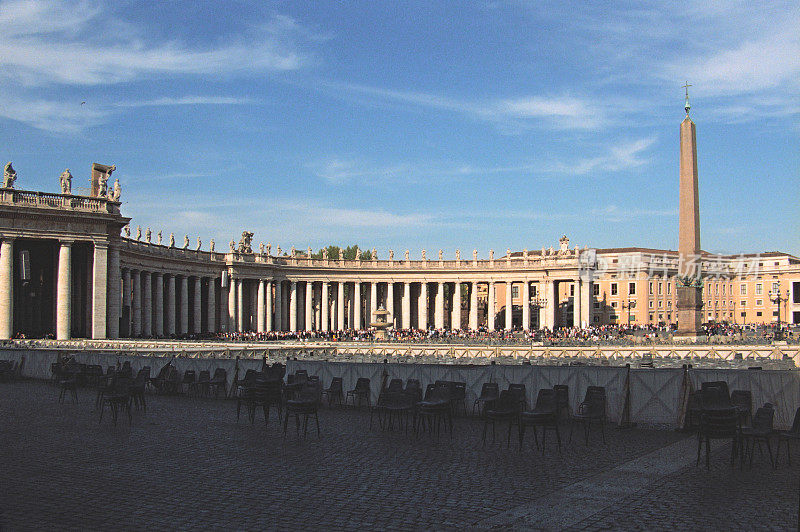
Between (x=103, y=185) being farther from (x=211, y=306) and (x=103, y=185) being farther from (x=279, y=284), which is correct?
(x=279, y=284)

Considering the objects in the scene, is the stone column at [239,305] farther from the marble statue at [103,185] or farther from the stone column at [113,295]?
the marble statue at [103,185]

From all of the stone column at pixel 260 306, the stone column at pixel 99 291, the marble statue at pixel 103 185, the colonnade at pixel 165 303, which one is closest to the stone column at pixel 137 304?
the colonnade at pixel 165 303

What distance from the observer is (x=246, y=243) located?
285ft

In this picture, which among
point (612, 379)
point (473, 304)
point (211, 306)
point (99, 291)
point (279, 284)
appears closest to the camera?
point (612, 379)

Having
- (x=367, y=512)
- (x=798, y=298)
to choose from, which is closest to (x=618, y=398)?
(x=367, y=512)

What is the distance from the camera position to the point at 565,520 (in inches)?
Answer: 393

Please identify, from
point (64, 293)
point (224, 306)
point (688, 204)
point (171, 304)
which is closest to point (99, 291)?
point (64, 293)

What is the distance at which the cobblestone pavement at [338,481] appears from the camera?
10.0 m

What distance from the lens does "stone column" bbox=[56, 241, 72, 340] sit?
49.0 metres

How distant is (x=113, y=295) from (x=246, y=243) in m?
35.1

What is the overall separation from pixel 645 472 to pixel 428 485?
13.5 ft

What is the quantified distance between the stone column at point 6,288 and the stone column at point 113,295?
6.43 metres

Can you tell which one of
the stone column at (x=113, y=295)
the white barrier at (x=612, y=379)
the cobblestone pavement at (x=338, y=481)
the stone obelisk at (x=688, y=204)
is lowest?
the cobblestone pavement at (x=338, y=481)

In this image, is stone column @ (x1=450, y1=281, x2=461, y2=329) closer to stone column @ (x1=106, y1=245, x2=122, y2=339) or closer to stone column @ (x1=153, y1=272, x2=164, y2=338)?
stone column @ (x1=153, y1=272, x2=164, y2=338)
